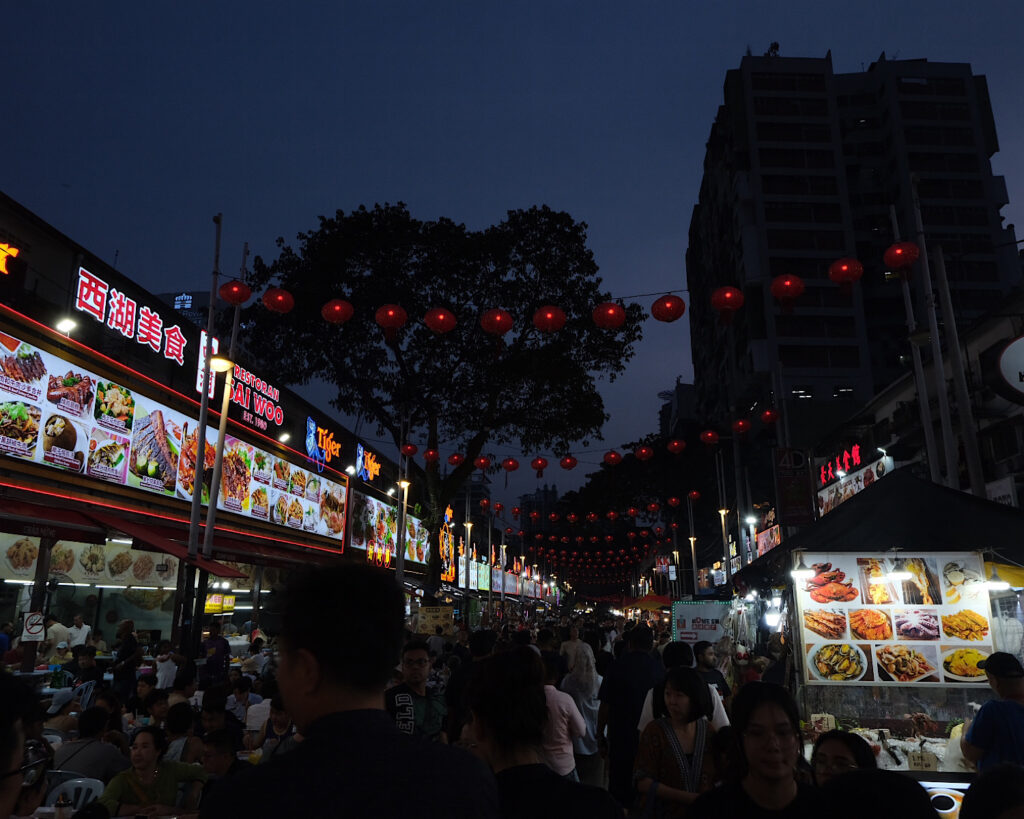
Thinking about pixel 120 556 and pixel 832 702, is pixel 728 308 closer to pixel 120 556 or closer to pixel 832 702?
pixel 832 702

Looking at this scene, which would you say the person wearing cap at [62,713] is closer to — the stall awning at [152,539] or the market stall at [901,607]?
the stall awning at [152,539]

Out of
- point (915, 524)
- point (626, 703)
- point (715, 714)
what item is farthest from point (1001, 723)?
point (915, 524)

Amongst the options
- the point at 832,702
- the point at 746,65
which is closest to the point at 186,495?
the point at 832,702

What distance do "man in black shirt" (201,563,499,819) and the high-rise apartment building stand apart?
54.7 meters

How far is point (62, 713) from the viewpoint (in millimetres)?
10297

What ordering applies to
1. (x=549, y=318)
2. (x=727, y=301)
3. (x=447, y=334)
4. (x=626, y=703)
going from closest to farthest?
(x=626, y=703), (x=727, y=301), (x=549, y=318), (x=447, y=334)

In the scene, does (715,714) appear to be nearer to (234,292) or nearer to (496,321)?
(496,321)

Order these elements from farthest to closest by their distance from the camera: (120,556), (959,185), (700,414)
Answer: (700,414) < (959,185) < (120,556)

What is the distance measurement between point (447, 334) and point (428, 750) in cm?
2552

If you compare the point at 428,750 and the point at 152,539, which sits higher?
the point at 152,539

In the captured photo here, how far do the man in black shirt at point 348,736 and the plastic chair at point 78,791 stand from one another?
561 centimetres

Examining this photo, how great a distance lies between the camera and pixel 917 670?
32.2ft

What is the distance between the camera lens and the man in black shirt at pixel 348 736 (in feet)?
5.64

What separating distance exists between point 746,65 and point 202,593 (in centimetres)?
6277
